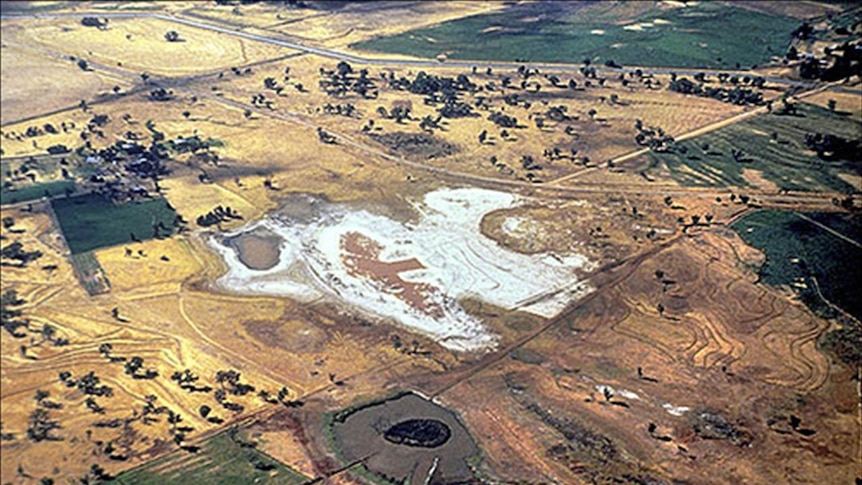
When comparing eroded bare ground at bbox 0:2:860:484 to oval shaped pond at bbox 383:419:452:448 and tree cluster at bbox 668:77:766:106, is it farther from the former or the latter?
tree cluster at bbox 668:77:766:106

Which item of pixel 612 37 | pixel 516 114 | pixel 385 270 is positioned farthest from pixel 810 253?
pixel 612 37

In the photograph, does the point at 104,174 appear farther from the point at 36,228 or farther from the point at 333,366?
the point at 333,366

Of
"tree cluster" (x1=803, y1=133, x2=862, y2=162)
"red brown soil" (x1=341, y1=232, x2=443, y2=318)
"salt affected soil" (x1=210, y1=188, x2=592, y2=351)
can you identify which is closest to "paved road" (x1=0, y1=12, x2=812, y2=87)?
"tree cluster" (x1=803, y1=133, x2=862, y2=162)

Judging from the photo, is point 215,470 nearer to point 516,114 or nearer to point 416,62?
point 516,114

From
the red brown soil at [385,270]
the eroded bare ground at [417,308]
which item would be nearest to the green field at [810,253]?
the eroded bare ground at [417,308]

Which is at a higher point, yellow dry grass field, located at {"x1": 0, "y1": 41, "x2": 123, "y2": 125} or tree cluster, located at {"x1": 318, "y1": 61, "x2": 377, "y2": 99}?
yellow dry grass field, located at {"x1": 0, "y1": 41, "x2": 123, "y2": 125}
